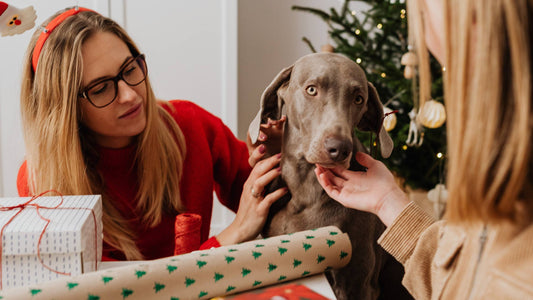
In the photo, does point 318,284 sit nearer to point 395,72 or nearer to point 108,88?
point 108,88

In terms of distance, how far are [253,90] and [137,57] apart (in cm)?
187

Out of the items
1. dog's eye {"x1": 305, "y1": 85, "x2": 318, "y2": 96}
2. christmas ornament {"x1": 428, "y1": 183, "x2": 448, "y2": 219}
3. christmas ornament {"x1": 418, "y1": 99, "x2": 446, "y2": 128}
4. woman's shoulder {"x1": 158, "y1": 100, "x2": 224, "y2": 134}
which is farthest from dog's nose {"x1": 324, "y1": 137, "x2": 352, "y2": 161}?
christmas ornament {"x1": 428, "y1": 183, "x2": 448, "y2": 219}

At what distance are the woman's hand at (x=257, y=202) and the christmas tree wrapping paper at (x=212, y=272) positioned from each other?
195 millimetres

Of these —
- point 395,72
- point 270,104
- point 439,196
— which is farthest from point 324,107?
point 439,196

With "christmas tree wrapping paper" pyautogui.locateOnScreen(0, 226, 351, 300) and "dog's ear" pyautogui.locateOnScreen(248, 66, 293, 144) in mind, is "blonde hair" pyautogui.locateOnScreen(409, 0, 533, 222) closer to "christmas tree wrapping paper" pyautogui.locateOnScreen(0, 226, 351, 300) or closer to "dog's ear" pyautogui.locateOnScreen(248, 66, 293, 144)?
"christmas tree wrapping paper" pyautogui.locateOnScreen(0, 226, 351, 300)

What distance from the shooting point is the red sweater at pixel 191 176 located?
4.49 feet

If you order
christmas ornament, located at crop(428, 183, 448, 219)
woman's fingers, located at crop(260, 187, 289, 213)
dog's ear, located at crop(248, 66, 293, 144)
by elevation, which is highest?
dog's ear, located at crop(248, 66, 293, 144)

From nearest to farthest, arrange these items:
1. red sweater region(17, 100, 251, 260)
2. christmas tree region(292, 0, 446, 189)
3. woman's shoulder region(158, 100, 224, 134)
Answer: red sweater region(17, 100, 251, 260)
woman's shoulder region(158, 100, 224, 134)
christmas tree region(292, 0, 446, 189)

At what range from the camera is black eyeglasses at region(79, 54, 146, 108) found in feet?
3.89

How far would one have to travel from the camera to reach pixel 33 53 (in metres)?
1.20

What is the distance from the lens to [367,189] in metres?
0.94

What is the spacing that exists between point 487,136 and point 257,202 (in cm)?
67

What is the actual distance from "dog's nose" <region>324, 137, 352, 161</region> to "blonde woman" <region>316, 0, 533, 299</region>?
0.91ft

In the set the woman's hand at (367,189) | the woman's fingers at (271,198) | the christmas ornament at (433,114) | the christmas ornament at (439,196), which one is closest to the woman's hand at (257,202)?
the woman's fingers at (271,198)
